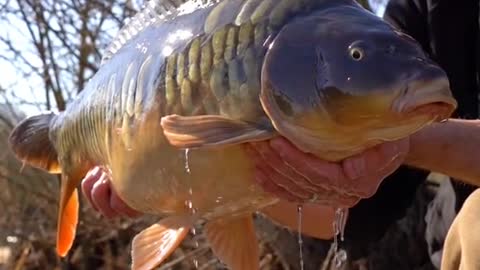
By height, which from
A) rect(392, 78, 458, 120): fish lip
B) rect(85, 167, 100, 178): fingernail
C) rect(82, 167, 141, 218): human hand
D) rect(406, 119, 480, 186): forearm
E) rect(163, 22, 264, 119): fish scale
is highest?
rect(163, 22, 264, 119): fish scale

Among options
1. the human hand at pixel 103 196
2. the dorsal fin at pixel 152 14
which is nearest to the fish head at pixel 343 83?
the dorsal fin at pixel 152 14

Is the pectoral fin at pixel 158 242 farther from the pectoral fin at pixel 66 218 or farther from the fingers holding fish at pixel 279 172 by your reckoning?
the pectoral fin at pixel 66 218

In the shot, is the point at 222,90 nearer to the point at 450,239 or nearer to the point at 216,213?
the point at 216,213

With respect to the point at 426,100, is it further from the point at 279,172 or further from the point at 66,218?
the point at 66,218

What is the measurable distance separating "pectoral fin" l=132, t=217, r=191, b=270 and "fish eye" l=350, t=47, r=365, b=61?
47 cm

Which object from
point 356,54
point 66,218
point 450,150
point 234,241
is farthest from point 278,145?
point 66,218

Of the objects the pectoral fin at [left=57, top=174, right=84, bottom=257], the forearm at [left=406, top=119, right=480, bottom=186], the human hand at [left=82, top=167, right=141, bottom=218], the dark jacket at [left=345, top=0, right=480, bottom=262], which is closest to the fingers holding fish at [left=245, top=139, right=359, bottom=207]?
the forearm at [left=406, top=119, right=480, bottom=186]

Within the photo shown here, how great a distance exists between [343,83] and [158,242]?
1.81ft

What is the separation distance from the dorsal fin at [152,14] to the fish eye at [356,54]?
1.03ft

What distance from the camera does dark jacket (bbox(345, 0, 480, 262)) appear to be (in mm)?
2602

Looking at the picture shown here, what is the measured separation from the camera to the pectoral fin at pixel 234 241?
1876mm

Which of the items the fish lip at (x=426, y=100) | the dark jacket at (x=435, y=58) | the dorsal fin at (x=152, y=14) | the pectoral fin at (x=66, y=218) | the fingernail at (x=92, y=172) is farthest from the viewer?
the dark jacket at (x=435, y=58)

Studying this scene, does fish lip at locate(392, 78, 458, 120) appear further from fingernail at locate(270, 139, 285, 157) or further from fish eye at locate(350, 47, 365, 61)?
fingernail at locate(270, 139, 285, 157)

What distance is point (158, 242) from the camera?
6.05ft
